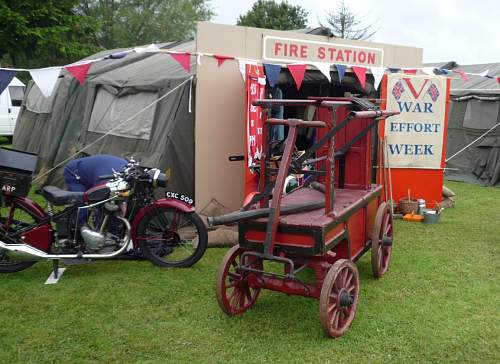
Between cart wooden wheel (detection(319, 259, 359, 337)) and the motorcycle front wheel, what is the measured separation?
163 cm

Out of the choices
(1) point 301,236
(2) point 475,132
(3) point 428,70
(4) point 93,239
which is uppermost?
(3) point 428,70

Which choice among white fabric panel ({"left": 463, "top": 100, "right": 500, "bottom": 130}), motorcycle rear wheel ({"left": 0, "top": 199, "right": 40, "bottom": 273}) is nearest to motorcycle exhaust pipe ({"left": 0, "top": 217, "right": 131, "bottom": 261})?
motorcycle rear wheel ({"left": 0, "top": 199, "right": 40, "bottom": 273})

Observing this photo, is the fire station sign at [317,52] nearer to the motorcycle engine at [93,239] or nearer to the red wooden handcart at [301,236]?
the red wooden handcart at [301,236]

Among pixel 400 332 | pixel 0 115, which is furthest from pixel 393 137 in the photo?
pixel 0 115

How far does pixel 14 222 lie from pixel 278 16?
29.9 metres

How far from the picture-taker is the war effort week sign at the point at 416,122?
7.35 meters

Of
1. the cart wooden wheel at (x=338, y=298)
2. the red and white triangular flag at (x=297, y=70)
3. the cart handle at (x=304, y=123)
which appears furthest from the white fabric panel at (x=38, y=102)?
the cart wooden wheel at (x=338, y=298)

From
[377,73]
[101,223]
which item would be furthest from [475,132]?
[101,223]

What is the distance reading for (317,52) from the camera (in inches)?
286

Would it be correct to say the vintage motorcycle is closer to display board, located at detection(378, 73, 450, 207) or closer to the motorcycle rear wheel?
the motorcycle rear wheel

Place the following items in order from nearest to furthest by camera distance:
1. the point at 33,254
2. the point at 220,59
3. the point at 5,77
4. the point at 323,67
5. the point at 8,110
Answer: the point at 33,254 → the point at 5,77 → the point at 220,59 → the point at 323,67 → the point at 8,110

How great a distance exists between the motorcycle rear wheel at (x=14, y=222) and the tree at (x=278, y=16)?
28.9 meters

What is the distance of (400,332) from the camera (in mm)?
3650

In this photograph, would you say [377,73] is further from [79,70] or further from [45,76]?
[45,76]
